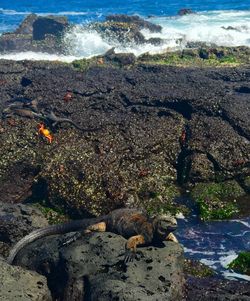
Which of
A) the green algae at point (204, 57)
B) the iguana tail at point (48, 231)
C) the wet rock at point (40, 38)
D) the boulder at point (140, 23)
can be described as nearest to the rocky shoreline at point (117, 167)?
the iguana tail at point (48, 231)

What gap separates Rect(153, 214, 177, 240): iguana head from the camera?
9.55 m

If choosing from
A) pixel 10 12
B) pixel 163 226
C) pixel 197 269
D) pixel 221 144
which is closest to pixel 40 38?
pixel 10 12

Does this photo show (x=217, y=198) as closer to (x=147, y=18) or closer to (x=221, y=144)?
(x=221, y=144)

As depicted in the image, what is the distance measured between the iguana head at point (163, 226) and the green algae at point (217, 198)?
3.43 m

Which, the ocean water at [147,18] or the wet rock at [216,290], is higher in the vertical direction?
the ocean water at [147,18]

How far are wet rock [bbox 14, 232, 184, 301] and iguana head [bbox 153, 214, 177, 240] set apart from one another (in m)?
0.22

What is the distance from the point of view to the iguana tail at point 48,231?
399 inches

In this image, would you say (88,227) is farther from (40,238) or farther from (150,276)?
(150,276)

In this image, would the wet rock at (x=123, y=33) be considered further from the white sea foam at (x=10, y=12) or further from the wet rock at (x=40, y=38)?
the white sea foam at (x=10, y=12)

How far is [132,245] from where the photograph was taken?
9.38m

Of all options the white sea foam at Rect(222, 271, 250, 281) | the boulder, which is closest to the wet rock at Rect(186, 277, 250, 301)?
the white sea foam at Rect(222, 271, 250, 281)

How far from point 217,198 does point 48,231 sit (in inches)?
210

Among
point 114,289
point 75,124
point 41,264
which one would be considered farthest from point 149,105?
point 114,289

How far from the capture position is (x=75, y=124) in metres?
15.4
